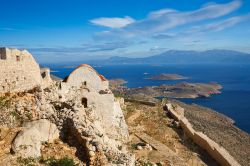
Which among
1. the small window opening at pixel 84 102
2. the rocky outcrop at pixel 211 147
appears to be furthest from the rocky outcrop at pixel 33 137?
the rocky outcrop at pixel 211 147

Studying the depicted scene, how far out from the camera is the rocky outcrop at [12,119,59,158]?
1289cm

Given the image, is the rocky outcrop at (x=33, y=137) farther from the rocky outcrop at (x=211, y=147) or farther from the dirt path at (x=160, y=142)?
the rocky outcrop at (x=211, y=147)

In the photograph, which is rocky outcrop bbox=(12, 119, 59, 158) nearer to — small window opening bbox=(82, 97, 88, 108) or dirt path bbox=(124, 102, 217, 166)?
small window opening bbox=(82, 97, 88, 108)

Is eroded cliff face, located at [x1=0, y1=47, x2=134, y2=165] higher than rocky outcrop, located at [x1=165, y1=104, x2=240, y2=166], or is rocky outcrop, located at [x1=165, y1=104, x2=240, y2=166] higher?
eroded cliff face, located at [x1=0, y1=47, x2=134, y2=165]

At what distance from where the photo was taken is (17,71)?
15.3m

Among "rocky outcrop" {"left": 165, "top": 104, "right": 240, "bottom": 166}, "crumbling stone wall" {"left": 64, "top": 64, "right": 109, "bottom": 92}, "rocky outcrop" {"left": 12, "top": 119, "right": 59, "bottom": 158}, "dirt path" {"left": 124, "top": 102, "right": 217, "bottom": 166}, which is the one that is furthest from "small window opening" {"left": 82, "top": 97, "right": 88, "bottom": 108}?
"rocky outcrop" {"left": 165, "top": 104, "right": 240, "bottom": 166}

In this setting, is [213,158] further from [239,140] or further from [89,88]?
[239,140]

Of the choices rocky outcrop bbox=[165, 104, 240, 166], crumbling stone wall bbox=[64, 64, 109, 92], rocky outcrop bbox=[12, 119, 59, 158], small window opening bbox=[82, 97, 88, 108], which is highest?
crumbling stone wall bbox=[64, 64, 109, 92]

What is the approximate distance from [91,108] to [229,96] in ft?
370

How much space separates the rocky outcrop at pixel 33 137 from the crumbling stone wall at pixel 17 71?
2227mm

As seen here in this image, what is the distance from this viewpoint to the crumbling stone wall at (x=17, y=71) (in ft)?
48.1

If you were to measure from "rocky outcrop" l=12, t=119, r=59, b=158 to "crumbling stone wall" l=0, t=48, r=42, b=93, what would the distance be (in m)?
2.23

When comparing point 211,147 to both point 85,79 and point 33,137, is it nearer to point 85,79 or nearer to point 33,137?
point 85,79

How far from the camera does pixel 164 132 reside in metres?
25.5
